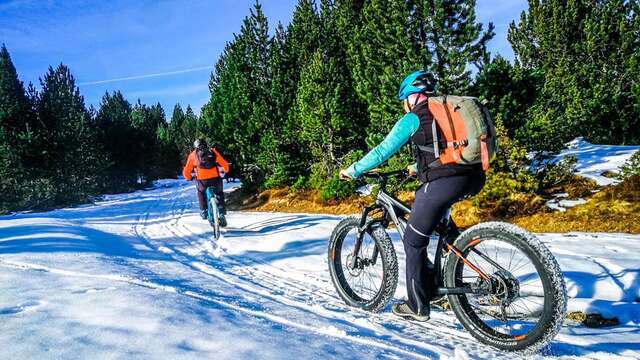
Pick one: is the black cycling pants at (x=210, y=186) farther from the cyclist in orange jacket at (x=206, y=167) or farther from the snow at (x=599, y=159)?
the snow at (x=599, y=159)

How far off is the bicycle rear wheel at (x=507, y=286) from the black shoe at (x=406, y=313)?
0.28 metres

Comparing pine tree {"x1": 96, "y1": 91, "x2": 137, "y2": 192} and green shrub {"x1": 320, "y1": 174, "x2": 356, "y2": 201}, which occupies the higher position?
pine tree {"x1": 96, "y1": 91, "x2": 137, "y2": 192}

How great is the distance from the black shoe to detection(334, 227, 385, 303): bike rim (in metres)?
0.47

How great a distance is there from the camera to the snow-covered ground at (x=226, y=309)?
2.37 m

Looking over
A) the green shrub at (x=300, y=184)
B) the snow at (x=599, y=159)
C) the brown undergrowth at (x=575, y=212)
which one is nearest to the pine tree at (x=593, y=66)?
the snow at (x=599, y=159)

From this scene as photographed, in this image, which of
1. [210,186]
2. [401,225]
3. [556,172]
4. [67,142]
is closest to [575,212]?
[556,172]

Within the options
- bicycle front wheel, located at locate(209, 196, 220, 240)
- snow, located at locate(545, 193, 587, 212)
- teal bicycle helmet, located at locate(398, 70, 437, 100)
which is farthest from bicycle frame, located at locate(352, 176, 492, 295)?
snow, located at locate(545, 193, 587, 212)

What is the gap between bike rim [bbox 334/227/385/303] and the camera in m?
4.05

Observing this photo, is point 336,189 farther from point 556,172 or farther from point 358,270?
point 358,270

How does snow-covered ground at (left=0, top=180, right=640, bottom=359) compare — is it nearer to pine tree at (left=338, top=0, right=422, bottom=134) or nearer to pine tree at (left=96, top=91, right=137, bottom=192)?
pine tree at (left=338, top=0, right=422, bottom=134)

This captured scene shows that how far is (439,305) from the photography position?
3844mm

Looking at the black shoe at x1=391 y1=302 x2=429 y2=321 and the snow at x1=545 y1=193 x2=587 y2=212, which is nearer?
the black shoe at x1=391 y1=302 x2=429 y2=321

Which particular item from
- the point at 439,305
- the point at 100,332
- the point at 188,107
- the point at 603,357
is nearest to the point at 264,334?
the point at 100,332

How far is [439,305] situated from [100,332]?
304 centimetres
